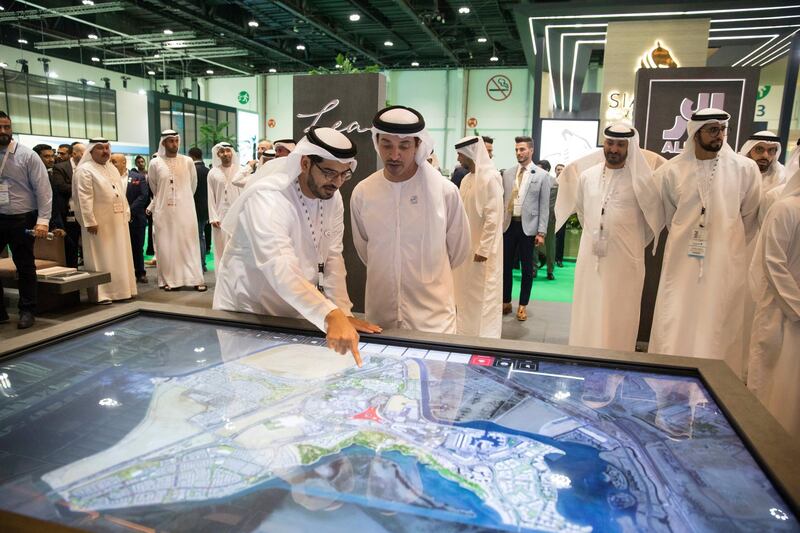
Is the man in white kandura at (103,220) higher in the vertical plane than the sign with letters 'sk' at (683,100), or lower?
lower

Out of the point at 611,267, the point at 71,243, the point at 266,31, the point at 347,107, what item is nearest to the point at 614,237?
the point at 611,267

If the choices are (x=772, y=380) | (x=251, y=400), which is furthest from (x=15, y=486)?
(x=772, y=380)

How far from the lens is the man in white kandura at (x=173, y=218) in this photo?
6.52 metres

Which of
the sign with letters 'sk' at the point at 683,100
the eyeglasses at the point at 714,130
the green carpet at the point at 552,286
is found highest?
the sign with letters 'sk' at the point at 683,100

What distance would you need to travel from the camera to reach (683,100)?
4410 millimetres

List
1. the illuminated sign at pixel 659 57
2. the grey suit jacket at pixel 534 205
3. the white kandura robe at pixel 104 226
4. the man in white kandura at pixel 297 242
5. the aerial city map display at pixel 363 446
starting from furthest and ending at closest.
A: the illuminated sign at pixel 659 57 < the grey suit jacket at pixel 534 205 < the white kandura robe at pixel 104 226 < the man in white kandura at pixel 297 242 < the aerial city map display at pixel 363 446

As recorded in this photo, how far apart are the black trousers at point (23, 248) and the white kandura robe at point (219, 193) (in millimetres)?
2287

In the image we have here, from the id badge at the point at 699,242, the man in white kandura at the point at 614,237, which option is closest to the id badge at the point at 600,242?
the man in white kandura at the point at 614,237

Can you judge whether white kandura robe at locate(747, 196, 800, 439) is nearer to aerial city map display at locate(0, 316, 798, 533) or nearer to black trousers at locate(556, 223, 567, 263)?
aerial city map display at locate(0, 316, 798, 533)

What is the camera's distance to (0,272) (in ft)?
17.3

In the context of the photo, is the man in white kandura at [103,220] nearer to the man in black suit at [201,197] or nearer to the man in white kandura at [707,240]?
the man in black suit at [201,197]

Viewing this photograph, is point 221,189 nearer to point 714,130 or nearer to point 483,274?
point 483,274

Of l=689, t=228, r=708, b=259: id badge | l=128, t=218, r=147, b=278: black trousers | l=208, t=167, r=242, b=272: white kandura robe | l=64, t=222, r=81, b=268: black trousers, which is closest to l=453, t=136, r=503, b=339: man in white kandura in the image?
l=689, t=228, r=708, b=259: id badge

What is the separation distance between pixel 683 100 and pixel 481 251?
199 centimetres
